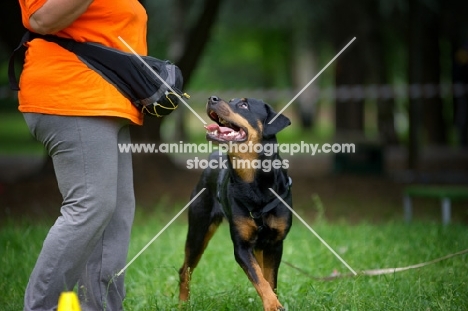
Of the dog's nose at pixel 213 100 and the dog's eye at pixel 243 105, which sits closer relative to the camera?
the dog's nose at pixel 213 100

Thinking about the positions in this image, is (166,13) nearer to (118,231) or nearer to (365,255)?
(365,255)

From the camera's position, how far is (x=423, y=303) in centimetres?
457

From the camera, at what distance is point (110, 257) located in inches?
165

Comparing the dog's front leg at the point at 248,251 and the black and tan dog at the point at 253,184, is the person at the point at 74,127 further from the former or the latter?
the dog's front leg at the point at 248,251

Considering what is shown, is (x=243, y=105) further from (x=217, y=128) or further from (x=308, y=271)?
(x=308, y=271)

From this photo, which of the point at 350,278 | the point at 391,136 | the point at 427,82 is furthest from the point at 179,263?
the point at 427,82

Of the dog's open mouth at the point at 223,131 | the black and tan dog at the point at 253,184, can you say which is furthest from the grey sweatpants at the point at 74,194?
the black and tan dog at the point at 253,184

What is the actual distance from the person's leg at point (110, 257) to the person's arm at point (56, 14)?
75 centimetres

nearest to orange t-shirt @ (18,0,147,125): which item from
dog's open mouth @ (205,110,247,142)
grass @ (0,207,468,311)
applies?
dog's open mouth @ (205,110,247,142)

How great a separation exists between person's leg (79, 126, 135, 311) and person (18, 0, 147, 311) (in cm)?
22

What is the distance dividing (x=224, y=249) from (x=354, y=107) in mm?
13683

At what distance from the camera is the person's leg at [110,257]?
4.19m

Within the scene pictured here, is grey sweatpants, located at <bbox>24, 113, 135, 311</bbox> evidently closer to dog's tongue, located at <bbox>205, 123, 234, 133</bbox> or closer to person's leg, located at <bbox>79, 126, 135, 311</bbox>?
person's leg, located at <bbox>79, 126, 135, 311</bbox>

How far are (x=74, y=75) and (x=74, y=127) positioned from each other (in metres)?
0.27
